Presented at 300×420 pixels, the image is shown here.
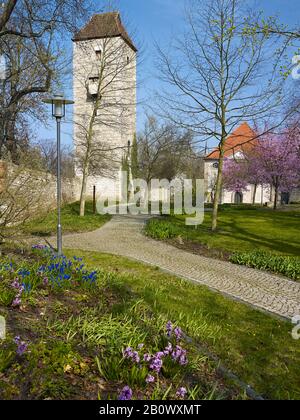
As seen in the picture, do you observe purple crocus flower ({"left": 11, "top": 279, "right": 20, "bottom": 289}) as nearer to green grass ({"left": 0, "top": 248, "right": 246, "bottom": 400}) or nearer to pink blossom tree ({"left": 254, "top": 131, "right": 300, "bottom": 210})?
green grass ({"left": 0, "top": 248, "right": 246, "bottom": 400})

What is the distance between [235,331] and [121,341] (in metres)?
2.04

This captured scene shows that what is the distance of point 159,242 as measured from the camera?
11.8m

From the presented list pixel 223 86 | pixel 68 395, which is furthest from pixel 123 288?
pixel 223 86

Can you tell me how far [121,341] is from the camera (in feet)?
11.0

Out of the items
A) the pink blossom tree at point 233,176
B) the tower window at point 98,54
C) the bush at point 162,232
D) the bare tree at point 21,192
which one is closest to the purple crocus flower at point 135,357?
the bare tree at point 21,192

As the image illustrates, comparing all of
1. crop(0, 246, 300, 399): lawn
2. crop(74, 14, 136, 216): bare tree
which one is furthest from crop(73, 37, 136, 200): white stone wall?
crop(0, 246, 300, 399): lawn

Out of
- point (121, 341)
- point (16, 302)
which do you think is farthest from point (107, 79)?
point (121, 341)

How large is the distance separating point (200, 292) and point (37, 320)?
136 inches

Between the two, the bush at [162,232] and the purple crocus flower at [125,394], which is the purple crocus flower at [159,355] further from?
the bush at [162,232]

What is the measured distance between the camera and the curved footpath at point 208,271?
6121mm

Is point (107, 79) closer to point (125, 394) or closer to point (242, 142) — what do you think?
point (242, 142)

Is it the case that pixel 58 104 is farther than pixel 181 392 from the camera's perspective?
Yes

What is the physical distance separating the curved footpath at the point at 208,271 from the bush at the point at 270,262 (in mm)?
307
